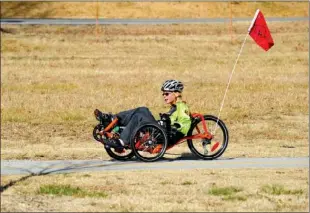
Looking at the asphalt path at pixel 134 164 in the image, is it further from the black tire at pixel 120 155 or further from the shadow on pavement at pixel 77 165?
the black tire at pixel 120 155

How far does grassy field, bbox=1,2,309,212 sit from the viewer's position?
420 inches

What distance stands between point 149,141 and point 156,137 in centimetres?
13

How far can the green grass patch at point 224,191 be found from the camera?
427 inches

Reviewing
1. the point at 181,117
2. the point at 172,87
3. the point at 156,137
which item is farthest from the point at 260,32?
the point at 156,137

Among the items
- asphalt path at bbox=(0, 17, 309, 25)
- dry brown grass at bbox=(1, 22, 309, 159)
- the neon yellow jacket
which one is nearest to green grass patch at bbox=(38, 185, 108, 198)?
the neon yellow jacket

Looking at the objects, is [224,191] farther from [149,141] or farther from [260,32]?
[260,32]

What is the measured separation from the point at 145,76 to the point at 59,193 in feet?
59.3

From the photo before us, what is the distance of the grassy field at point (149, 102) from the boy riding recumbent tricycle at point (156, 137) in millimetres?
Answer: 539

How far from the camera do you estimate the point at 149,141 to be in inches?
518

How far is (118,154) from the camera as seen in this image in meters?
13.7

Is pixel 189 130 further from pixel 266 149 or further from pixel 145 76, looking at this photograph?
pixel 145 76

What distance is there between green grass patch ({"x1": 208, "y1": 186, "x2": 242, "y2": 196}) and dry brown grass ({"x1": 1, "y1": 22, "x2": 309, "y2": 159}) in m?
3.29

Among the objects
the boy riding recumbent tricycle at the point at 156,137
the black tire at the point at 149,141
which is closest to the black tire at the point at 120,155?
the boy riding recumbent tricycle at the point at 156,137

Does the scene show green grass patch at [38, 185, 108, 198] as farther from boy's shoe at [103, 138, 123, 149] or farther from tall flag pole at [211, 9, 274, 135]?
tall flag pole at [211, 9, 274, 135]
